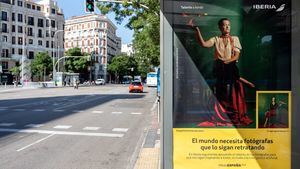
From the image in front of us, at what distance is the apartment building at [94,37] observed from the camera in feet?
480

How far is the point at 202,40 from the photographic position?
4660 millimetres

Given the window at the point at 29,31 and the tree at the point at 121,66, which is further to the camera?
the tree at the point at 121,66

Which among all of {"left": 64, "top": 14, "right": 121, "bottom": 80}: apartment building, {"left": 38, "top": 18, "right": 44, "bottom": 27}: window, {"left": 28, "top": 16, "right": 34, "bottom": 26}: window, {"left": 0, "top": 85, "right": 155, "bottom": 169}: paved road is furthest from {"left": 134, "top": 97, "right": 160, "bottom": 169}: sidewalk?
{"left": 64, "top": 14, "right": 121, "bottom": 80}: apartment building

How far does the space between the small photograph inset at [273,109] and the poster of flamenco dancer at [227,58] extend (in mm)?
52

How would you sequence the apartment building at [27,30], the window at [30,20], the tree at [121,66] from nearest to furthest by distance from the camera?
the apartment building at [27,30]
the window at [30,20]
the tree at [121,66]

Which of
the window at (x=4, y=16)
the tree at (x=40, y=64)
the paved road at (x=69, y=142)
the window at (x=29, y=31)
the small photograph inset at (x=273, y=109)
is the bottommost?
the paved road at (x=69, y=142)

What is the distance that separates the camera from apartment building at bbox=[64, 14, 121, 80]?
14625 cm

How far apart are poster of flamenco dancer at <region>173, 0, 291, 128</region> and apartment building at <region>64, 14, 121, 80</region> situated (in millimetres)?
136759

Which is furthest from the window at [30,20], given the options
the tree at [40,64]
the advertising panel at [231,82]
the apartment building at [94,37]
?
the advertising panel at [231,82]

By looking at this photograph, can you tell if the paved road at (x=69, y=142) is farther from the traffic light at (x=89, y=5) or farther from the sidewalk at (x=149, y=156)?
the traffic light at (x=89, y=5)

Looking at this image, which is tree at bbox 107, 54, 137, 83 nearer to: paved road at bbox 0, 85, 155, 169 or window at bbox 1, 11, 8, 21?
window at bbox 1, 11, 8, 21

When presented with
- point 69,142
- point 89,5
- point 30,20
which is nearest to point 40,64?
point 30,20

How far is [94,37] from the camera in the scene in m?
147
